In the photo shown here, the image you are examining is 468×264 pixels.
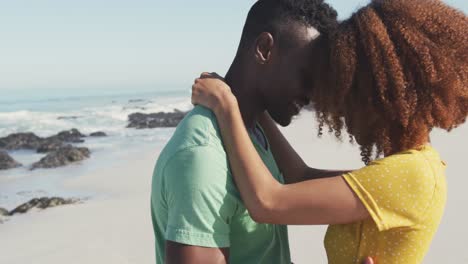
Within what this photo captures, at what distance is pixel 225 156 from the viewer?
2.05 m

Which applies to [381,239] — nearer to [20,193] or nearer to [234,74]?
[234,74]

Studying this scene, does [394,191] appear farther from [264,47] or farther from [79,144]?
[79,144]

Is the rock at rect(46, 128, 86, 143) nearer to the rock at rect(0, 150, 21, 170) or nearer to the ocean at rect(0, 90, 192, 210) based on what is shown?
the ocean at rect(0, 90, 192, 210)

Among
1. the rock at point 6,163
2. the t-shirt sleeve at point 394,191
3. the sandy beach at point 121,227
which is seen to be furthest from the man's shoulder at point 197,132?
the rock at point 6,163

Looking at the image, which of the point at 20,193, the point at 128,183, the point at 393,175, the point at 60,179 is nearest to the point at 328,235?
the point at 393,175

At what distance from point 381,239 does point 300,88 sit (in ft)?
2.21

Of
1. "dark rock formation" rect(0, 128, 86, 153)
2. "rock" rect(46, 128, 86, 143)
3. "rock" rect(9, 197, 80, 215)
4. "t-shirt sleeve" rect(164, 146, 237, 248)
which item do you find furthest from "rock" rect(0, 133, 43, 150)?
"t-shirt sleeve" rect(164, 146, 237, 248)

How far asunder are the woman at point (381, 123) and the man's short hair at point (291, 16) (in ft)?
0.23

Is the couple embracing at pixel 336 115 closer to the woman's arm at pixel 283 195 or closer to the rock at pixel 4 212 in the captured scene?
the woman's arm at pixel 283 195

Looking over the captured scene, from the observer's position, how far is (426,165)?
2.15 m

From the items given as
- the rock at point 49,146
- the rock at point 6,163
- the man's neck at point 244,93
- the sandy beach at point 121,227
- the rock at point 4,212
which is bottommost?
the rock at point 49,146

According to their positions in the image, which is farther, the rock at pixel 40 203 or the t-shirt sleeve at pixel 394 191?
the rock at pixel 40 203

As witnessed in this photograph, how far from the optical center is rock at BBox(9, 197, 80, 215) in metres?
9.77

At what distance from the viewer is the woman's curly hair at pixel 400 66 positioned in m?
2.13
